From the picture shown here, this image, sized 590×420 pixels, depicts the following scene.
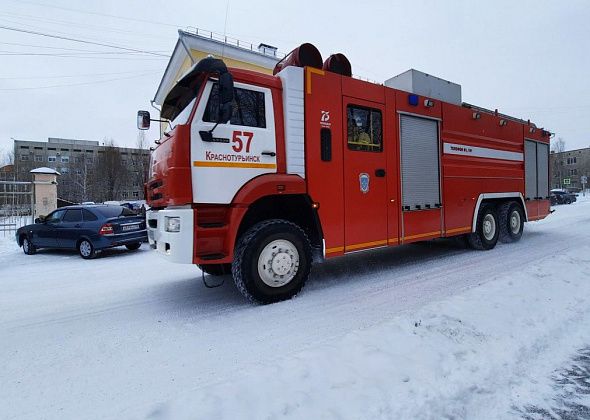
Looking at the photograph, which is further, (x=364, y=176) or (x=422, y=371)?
(x=364, y=176)

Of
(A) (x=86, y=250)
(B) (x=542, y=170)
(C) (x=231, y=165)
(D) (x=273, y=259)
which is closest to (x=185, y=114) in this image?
(C) (x=231, y=165)

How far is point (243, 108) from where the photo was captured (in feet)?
14.0

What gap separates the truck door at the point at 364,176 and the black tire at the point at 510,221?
4429 mm

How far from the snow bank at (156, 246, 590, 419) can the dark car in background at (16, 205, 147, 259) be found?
8031 mm

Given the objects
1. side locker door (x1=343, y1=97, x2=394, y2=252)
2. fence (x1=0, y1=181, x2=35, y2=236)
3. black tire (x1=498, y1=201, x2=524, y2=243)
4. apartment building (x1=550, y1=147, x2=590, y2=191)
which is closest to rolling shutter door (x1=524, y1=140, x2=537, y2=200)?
black tire (x1=498, y1=201, x2=524, y2=243)

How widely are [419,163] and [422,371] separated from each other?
14.4 feet

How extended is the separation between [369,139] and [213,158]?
104 inches

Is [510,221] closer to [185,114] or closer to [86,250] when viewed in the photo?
[185,114]

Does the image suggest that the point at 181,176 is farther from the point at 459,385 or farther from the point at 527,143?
the point at 527,143

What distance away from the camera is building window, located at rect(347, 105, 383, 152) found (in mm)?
5148

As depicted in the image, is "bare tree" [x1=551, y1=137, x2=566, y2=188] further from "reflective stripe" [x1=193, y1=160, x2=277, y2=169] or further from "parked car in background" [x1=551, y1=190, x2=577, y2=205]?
"reflective stripe" [x1=193, y1=160, x2=277, y2=169]

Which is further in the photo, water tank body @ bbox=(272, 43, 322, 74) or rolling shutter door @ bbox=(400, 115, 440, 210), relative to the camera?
rolling shutter door @ bbox=(400, 115, 440, 210)

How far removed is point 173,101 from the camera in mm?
4777

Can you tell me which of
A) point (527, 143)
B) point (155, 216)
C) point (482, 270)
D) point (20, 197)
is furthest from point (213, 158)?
point (20, 197)
